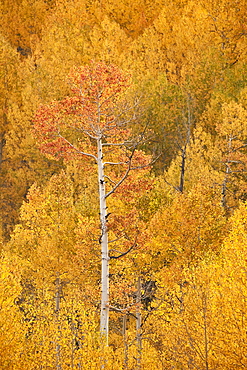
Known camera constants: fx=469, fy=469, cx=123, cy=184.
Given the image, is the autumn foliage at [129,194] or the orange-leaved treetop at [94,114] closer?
the autumn foliage at [129,194]

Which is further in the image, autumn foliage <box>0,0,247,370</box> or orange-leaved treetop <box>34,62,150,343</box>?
orange-leaved treetop <box>34,62,150,343</box>

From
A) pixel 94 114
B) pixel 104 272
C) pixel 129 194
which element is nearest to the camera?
pixel 104 272

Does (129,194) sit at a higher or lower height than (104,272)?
higher

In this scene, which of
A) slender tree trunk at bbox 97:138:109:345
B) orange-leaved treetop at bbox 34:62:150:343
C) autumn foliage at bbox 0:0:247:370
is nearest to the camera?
slender tree trunk at bbox 97:138:109:345

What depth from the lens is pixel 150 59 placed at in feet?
149

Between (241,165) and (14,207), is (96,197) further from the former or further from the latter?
(14,207)

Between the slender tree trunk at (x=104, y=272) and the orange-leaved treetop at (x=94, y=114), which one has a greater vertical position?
the orange-leaved treetop at (x=94, y=114)

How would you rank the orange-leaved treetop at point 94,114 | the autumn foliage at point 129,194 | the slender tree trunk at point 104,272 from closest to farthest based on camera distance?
1. the slender tree trunk at point 104,272
2. the autumn foliage at point 129,194
3. the orange-leaved treetop at point 94,114

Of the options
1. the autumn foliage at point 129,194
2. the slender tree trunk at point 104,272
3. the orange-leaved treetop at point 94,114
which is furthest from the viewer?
the orange-leaved treetop at point 94,114

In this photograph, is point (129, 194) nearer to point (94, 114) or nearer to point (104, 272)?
point (104, 272)

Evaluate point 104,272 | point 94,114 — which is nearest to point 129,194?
point 104,272

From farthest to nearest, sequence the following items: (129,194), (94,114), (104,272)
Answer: (129,194), (94,114), (104,272)

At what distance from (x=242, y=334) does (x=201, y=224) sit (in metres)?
8.81

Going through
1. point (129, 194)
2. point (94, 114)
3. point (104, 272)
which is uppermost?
point (94, 114)
